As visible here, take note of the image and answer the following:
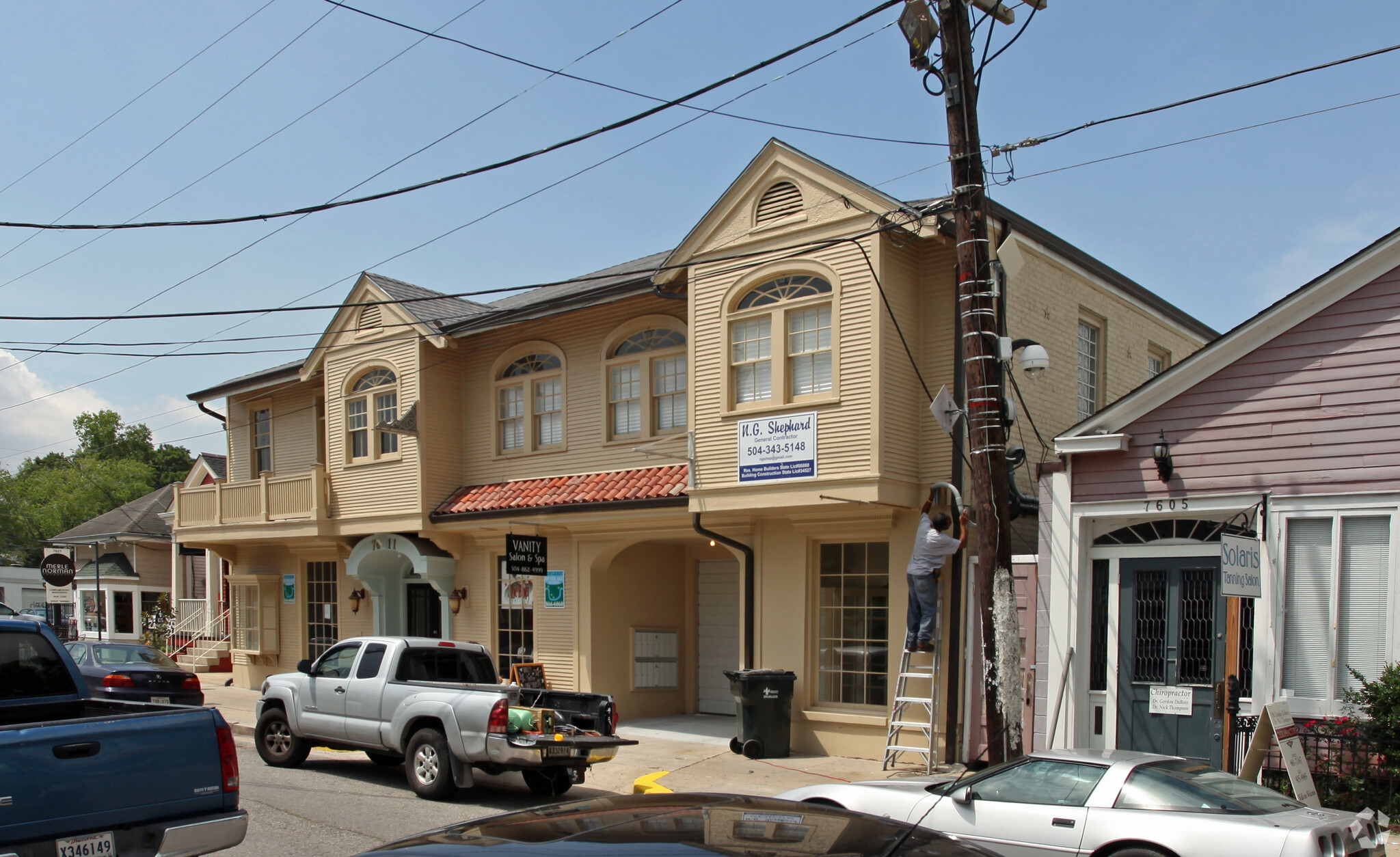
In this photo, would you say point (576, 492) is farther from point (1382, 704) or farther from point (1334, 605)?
point (1382, 704)

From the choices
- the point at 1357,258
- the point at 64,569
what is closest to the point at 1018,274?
the point at 1357,258

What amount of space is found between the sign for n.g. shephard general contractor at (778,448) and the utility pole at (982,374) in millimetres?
3657

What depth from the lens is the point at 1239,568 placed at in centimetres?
952

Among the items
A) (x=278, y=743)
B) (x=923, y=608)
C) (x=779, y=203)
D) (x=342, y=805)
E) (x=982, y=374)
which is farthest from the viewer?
(x=779, y=203)

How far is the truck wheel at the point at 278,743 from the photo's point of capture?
13.4 metres

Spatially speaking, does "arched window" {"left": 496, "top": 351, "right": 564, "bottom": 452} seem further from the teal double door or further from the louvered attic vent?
the teal double door

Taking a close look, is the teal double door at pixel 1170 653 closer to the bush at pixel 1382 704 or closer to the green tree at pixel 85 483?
the bush at pixel 1382 704

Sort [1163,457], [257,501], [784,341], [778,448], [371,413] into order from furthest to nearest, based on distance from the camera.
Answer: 1. [257,501]
2. [371,413]
3. [784,341]
4. [778,448]
5. [1163,457]

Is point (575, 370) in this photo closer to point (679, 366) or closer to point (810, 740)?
point (679, 366)

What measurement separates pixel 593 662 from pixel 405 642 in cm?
539

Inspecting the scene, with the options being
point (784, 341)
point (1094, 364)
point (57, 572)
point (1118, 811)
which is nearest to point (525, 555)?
point (784, 341)

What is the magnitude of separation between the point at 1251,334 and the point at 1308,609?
2.75 meters

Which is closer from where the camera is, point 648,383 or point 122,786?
point 122,786

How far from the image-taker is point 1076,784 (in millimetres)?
7543
